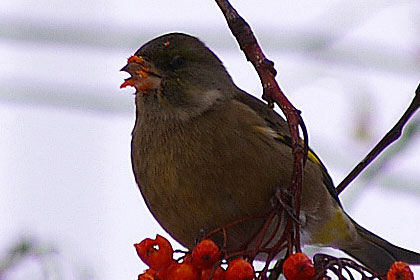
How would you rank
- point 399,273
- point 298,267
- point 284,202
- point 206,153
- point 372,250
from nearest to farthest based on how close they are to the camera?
point 298,267 → point 399,273 → point 284,202 → point 206,153 → point 372,250

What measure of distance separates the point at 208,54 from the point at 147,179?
56 centimetres

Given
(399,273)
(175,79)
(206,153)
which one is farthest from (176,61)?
(399,273)

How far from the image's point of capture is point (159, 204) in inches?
91.1

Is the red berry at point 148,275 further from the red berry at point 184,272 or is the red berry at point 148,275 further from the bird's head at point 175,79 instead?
the bird's head at point 175,79

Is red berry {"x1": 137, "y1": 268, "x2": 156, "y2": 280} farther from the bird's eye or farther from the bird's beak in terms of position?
the bird's eye

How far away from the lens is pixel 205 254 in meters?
1.75

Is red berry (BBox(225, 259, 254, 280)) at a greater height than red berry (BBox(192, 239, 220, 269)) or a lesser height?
lesser

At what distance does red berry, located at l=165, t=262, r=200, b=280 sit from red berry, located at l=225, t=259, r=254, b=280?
99 millimetres

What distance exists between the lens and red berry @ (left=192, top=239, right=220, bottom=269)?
1749 mm

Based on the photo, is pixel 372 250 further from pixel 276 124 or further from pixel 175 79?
pixel 175 79

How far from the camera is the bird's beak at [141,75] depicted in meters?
2.24

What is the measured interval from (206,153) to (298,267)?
744 millimetres

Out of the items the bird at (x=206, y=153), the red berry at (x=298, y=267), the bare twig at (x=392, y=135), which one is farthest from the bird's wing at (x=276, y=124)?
the red berry at (x=298, y=267)

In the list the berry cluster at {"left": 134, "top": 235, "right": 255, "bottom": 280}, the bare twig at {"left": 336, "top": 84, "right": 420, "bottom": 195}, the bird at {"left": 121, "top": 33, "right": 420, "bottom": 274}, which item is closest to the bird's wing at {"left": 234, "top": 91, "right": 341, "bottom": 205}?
the bird at {"left": 121, "top": 33, "right": 420, "bottom": 274}
